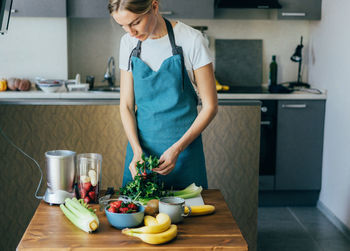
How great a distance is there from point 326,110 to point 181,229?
2713mm

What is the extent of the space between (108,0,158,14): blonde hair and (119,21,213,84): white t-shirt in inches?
10.6

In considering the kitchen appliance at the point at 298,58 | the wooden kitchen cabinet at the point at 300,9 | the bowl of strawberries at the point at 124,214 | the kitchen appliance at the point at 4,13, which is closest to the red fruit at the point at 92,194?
the bowl of strawberries at the point at 124,214

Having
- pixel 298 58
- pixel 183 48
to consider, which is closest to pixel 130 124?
pixel 183 48

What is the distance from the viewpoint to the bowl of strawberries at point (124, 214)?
1.40 metres

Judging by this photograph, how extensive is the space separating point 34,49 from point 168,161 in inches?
100

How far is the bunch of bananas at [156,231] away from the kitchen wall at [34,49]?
110 inches

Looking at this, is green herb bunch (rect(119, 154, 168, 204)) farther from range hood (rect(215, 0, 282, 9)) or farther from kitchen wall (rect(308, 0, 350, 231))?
range hood (rect(215, 0, 282, 9))

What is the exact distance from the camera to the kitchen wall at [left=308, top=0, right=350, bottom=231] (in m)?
3.38

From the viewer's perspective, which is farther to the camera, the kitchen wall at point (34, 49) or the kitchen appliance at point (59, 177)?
the kitchen wall at point (34, 49)

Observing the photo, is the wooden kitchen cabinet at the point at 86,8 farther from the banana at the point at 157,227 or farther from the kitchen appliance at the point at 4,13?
the banana at the point at 157,227

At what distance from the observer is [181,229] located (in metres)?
1.43

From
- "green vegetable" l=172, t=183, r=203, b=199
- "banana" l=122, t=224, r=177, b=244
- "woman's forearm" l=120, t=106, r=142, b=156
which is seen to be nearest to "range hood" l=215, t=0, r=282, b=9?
"woman's forearm" l=120, t=106, r=142, b=156

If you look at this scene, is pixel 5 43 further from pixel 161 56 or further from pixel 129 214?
pixel 129 214

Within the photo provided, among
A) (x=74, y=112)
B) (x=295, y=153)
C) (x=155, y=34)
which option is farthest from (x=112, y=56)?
(x=155, y=34)
